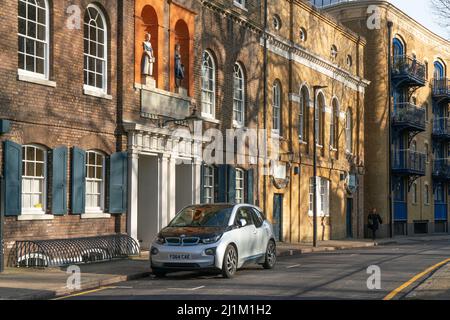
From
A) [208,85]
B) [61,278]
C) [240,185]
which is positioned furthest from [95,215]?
[240,185]

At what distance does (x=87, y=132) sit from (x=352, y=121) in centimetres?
2345

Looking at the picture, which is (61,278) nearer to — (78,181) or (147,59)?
(78,181)

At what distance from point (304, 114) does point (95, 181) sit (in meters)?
16.3

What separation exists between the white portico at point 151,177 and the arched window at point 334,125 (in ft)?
50.2

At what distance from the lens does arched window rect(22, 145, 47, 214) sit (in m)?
17.4

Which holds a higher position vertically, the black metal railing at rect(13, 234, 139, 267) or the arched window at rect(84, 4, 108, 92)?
the arched window at rect(84, 4, 108, 92)

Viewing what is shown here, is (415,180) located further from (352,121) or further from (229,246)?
(229,246)

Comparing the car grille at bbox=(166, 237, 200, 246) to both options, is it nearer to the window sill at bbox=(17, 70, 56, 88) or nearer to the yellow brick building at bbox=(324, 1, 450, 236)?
the window sill at bbox=(17, 70, 56, 88)

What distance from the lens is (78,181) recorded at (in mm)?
18891

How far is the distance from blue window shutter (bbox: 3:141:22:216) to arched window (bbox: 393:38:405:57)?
33152 millimetres

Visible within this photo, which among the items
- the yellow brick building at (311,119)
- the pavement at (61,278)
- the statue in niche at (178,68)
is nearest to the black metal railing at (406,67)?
the yellow brick building at (311,119)

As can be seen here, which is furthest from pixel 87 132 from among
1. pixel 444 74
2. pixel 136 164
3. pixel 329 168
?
pixel 444 74

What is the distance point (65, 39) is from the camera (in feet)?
61.1

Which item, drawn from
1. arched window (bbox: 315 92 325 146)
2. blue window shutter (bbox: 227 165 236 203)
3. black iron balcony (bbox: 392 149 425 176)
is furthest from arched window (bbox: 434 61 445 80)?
blue window shutter (bbox: 227 165 236 203)
